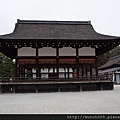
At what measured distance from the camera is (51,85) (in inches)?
555

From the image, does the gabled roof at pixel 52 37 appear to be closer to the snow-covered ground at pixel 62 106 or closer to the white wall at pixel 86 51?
the white wall at pixel 86 51

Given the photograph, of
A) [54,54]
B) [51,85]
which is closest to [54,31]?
[54,54]

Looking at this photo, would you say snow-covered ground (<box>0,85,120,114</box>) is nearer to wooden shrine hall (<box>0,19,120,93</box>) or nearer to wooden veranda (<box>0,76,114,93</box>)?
wooden veranda (<box>0,76,114,93</box>)

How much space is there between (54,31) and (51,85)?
5558 mm

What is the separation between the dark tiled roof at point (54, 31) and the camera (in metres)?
14.6

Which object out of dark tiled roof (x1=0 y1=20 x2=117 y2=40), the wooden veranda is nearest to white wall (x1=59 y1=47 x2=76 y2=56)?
dark tiled roof (x1=0 y1=20 x2=117 y2=40)

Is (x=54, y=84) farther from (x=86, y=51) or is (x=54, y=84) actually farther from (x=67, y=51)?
(x=86, y=51)

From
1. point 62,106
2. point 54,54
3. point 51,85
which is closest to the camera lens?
point 62,106

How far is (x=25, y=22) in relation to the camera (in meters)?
18.4

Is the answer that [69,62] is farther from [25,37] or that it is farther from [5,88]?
[5,88]

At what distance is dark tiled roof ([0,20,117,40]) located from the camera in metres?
14.6

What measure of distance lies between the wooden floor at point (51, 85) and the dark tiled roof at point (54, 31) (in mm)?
3717

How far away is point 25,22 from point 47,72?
20.1 feet

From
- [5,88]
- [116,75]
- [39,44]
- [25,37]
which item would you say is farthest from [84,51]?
[116,75]
